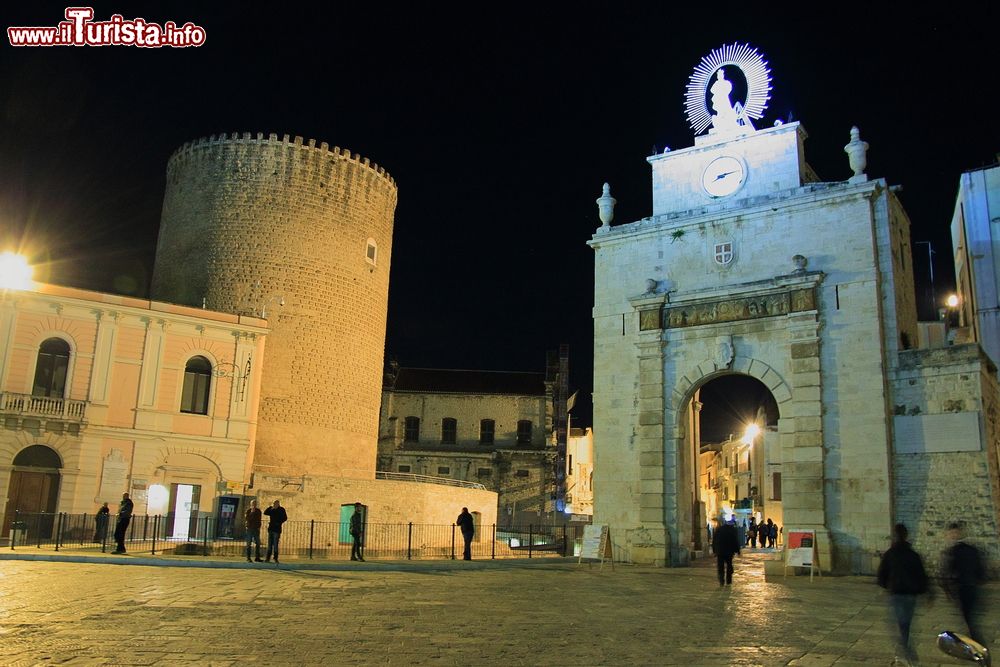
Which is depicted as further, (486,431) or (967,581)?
(486,431)

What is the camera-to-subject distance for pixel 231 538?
24.5m

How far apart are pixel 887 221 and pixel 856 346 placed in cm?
310

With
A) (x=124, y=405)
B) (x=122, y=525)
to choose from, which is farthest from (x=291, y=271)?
(x=122, y=525)

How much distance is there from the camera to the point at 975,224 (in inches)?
1105

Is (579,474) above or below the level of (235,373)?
below

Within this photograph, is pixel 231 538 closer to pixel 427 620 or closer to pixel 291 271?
pixel 291 271

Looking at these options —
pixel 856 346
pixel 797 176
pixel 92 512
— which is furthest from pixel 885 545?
pixel 92 512

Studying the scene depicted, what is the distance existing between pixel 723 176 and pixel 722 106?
2058 mm

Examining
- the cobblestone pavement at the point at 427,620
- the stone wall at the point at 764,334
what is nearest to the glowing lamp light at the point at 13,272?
the cobblestone pavement at the point at 427,620

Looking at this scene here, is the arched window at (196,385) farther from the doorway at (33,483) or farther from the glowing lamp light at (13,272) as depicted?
A: the glowing lamp light at (13,272)

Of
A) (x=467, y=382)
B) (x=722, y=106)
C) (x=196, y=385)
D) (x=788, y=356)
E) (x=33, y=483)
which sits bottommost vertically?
(x=33, y=483)

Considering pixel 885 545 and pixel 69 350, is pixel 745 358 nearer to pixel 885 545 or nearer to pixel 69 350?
pixel 885 545

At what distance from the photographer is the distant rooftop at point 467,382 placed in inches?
1981

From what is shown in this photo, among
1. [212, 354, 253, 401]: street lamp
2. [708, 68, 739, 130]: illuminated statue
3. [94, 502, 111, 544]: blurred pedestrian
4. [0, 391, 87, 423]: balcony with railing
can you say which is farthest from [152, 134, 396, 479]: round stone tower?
[708, 68, 739, 130]: illuminated statue
